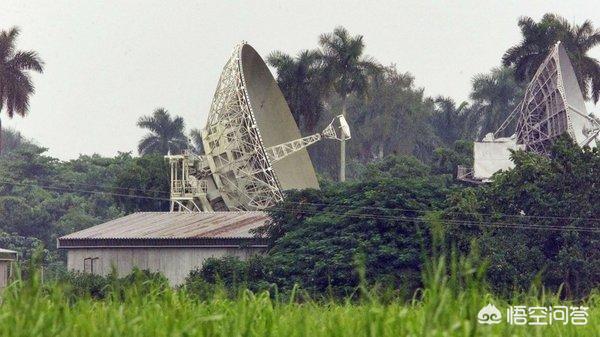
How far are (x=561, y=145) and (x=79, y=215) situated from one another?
182 feet

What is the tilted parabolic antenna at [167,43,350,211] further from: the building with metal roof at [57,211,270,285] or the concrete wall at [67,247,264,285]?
the concrete wall at [67,247,264,285]

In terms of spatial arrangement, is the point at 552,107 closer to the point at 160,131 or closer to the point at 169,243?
the point at 169,243

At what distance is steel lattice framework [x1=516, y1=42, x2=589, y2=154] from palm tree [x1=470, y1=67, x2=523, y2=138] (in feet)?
204

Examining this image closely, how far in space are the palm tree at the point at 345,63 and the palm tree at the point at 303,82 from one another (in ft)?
2.68

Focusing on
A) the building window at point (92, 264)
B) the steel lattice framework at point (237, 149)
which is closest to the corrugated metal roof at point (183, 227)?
the building window at point (92, 264)

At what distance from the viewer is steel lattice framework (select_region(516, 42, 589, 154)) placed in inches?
2422

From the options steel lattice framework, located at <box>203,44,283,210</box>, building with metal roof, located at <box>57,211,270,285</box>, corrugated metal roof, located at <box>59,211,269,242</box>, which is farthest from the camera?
steel lattice framework, located at <box>203,44,283,210</box>

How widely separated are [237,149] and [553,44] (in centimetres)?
2752

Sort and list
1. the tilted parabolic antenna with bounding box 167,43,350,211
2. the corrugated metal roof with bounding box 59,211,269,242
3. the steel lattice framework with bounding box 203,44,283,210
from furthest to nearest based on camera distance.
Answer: the tilted parabolic antenna with bounding box 167,43,350,211 → the steel lattice framework with bounding box 203,44,283,210 → the corrugated metal roof with bounding box 59,211,269,242

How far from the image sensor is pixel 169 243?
64438 mm

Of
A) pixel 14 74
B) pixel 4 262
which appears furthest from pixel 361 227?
pixel 14 74

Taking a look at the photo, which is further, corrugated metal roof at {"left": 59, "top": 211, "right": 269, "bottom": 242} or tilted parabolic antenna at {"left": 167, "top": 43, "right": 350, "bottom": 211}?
tilted parabolic antenna at {"left": 167, "top": 43, "right": 350, "bottom": 211}

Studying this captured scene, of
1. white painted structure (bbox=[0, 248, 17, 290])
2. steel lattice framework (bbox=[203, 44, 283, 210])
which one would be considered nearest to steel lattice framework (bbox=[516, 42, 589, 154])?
steel lattice framework (bbox=[203, 44, 283, 210])

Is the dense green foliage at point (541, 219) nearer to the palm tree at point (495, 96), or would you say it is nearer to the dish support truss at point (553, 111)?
the dish support truss at point (553, 111)
